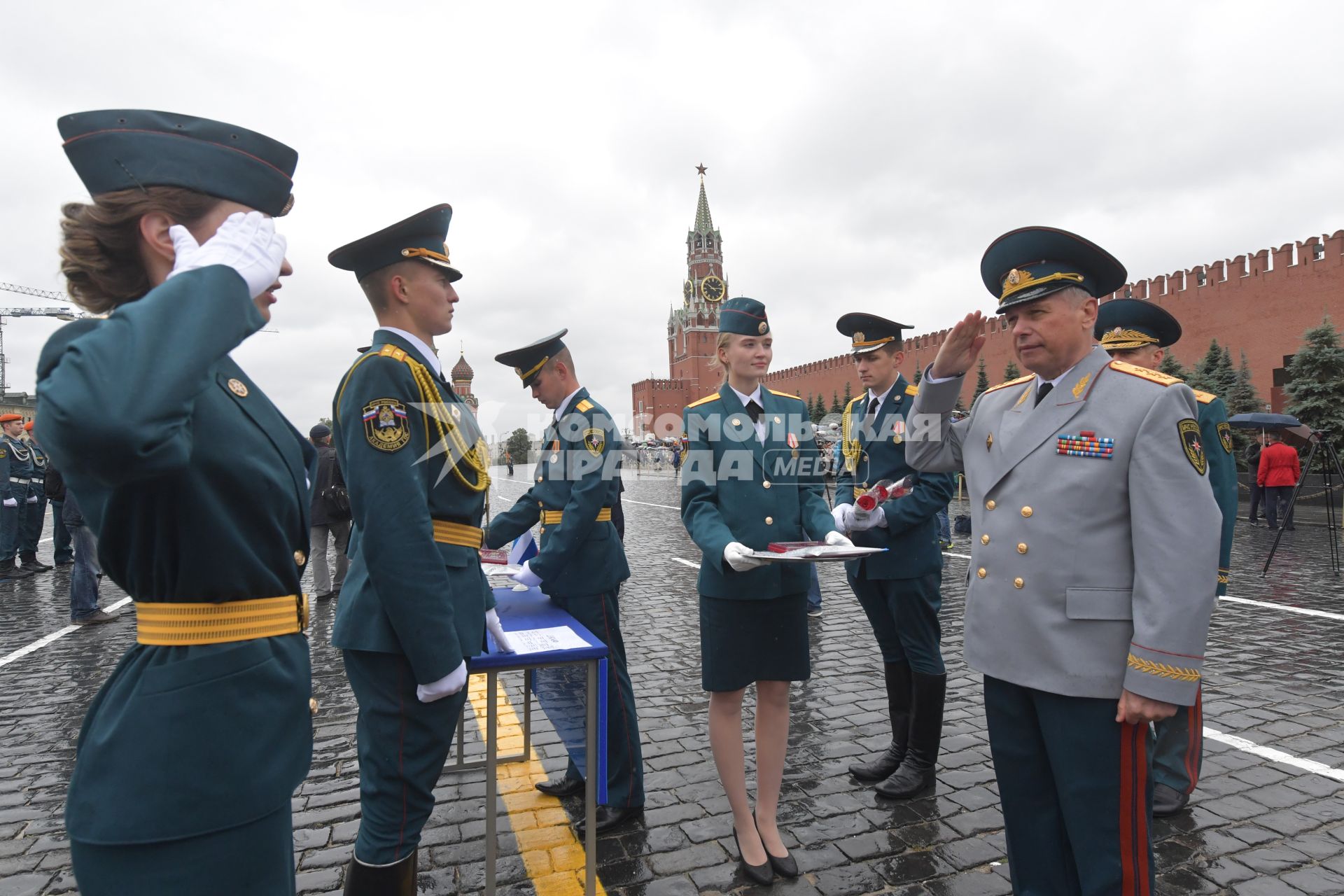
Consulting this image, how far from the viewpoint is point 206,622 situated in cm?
148

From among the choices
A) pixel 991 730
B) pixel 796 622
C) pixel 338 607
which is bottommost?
pixel 991 730

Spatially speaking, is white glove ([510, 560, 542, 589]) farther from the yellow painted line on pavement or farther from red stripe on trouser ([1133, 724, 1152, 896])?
red stripe on trouser ([1133, 724, 1152, 896])

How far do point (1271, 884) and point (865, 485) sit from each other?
92.4 inches

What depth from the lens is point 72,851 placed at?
4.44 ft

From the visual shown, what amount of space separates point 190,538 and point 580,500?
2179 mm

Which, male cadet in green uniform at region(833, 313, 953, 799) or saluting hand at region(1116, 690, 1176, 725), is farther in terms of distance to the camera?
male cadet in green uniform at region(833, 313, 953, 799)

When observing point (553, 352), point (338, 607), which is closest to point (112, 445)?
point (338, 607)

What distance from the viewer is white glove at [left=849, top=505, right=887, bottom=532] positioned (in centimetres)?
368

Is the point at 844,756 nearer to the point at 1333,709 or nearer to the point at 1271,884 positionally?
the point at 1271,884

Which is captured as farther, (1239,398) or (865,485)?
(1239,398)

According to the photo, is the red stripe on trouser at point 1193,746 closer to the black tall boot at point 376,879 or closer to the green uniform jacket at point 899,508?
the green uniform jacket at point 899,508

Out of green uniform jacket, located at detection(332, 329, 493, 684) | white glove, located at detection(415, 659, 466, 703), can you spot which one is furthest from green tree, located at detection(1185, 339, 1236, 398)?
white glove, located at detection(415, 659, 466, 703)

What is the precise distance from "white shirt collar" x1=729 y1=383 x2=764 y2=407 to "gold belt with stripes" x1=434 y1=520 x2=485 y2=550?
1.38 metres

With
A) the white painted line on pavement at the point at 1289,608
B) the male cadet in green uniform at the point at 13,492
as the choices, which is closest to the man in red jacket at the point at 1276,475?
the white painted line on pavement at the point at 1289,608
